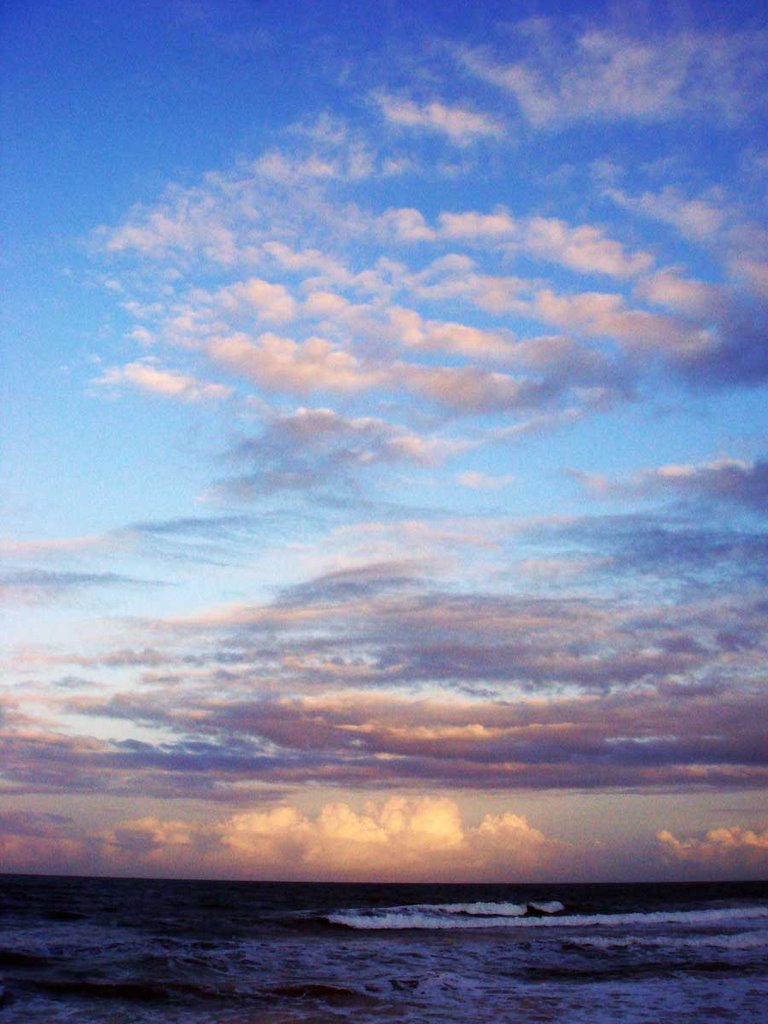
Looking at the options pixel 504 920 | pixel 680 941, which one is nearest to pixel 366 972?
pixel 680 941

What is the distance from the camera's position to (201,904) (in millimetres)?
61531

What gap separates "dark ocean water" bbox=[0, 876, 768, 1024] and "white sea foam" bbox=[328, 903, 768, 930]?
66 cm

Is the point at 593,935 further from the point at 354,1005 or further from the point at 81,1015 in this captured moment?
the point at 81,1015

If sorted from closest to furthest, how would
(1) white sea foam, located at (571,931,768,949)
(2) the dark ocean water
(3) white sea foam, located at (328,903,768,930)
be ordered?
1. (2) the dark ocean water
2. (1) white sea foam, located at (571,931,768,949)
3. (3) white sea foam, located at (328,903,768,930)

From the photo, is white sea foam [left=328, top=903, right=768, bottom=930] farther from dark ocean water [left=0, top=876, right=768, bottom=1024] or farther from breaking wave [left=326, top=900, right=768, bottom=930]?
dark ocean water [left=0, top=876, right=768, bottom=1024]

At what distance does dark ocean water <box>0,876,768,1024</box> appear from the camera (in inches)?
678

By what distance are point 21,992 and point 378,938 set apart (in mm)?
20183

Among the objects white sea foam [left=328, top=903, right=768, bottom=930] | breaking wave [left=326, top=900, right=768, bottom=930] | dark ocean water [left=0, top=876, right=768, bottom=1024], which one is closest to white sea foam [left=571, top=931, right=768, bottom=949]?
dark ocean water [left=0, top=876, right=768, bottom=1024]

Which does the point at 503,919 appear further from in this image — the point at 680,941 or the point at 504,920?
the point at 680,941

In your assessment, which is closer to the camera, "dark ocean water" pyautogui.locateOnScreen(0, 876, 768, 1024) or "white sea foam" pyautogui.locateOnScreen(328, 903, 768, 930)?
"dark ocean water" pyautogui.locateOnScreen(0, 876, 768, 1024)

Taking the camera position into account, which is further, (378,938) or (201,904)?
(201,904)

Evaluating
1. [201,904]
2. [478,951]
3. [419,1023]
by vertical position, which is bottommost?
[201,904]

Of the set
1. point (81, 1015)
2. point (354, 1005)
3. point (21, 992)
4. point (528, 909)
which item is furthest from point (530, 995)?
point (528, 909)

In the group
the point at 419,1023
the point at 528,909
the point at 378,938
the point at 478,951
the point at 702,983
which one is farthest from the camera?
the point at 528,909
